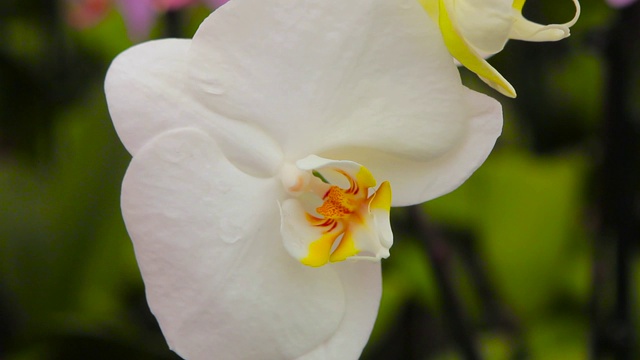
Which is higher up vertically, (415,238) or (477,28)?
(477,28)

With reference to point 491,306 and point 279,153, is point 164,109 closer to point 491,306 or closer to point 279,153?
point 279,153

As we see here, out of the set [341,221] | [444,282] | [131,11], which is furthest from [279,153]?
[131,11]

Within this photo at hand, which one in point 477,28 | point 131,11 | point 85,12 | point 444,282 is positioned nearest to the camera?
point 477,28

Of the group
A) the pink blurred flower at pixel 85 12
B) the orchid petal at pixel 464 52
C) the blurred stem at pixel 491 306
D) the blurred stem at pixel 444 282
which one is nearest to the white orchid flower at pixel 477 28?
the orchid petal at pixel 464 52

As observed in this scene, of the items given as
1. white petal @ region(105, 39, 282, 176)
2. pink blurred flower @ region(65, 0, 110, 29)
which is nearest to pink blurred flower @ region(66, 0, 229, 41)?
pink blurred flower @ region(65, 0, 110, 29)

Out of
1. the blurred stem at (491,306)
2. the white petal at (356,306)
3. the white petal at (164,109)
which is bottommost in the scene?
the blurred stem at (491,306)

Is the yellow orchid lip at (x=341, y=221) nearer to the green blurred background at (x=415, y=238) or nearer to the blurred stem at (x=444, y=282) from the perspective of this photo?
the blurred stem at (x=444, y=282)
